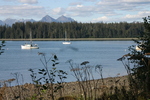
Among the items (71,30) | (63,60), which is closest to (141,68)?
(63,60)

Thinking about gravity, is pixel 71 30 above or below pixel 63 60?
above

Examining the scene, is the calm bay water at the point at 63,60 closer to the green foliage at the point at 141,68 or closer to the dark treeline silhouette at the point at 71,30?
the green foliage at the point at 141,68

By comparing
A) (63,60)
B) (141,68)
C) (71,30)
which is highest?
(71,30)

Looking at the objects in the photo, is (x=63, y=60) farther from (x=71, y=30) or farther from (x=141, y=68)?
(x=71, y=30)

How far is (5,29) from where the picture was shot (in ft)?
Answer: 602

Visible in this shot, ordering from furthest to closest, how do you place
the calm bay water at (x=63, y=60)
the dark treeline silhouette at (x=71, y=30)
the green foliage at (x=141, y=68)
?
1. the dark treeline silhouette at (x=71, y=30)
2. the calm bay water at (x=63, y=60)
3. the green foliage at (x=141, y=68)

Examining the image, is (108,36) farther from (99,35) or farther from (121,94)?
(121,94)

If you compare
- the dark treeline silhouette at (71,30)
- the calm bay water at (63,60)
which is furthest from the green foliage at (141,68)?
the dark treeline silhouette at (71,30)

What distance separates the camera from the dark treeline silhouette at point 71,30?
174 metres

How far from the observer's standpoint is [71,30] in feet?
561

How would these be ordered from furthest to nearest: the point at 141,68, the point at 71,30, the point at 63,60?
the point at 71,30
the point at 63,60
the point at 141,68

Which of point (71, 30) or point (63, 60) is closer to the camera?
point (63, 60)

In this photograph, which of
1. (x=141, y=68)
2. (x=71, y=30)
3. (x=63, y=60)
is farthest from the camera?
(x=71, y=30)

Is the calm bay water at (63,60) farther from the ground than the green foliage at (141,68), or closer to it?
closer to it
